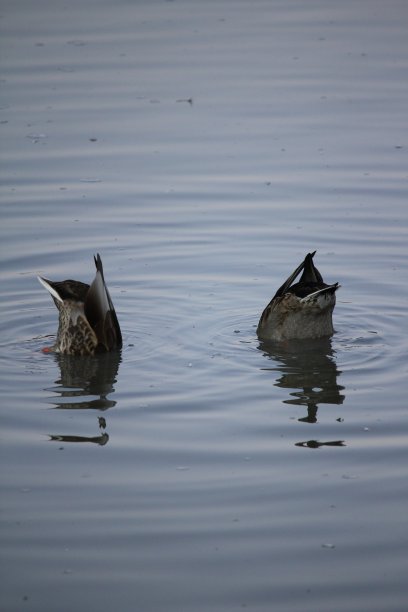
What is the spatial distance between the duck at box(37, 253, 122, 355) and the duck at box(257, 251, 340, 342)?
1.23m

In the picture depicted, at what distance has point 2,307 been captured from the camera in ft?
33.9

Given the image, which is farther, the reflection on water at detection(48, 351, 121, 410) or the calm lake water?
the reflection on water at detection(48, 351, 121, 410)

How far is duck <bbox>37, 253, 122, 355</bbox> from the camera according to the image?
919cm

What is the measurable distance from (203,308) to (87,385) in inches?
72.1

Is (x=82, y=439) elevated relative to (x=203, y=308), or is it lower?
lower

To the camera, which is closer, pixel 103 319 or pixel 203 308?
pixel 103 319

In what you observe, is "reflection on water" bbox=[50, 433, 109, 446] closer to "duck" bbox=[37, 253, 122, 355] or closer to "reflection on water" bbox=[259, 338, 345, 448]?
"reflection on water" bbox=[259, 338, 345, 448]

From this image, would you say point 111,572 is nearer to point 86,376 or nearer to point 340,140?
point 86,376

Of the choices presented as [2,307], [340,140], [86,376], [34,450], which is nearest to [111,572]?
[34,450]

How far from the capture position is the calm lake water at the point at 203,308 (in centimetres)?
589

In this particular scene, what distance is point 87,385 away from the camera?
28.3 ft

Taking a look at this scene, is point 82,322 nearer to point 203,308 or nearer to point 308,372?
point 203,308

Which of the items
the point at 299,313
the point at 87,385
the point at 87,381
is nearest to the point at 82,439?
the point at 87,385

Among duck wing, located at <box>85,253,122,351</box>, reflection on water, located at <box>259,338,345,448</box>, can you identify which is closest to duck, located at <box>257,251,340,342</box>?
reflection on water, located at <box>259,338,345,448</box>
